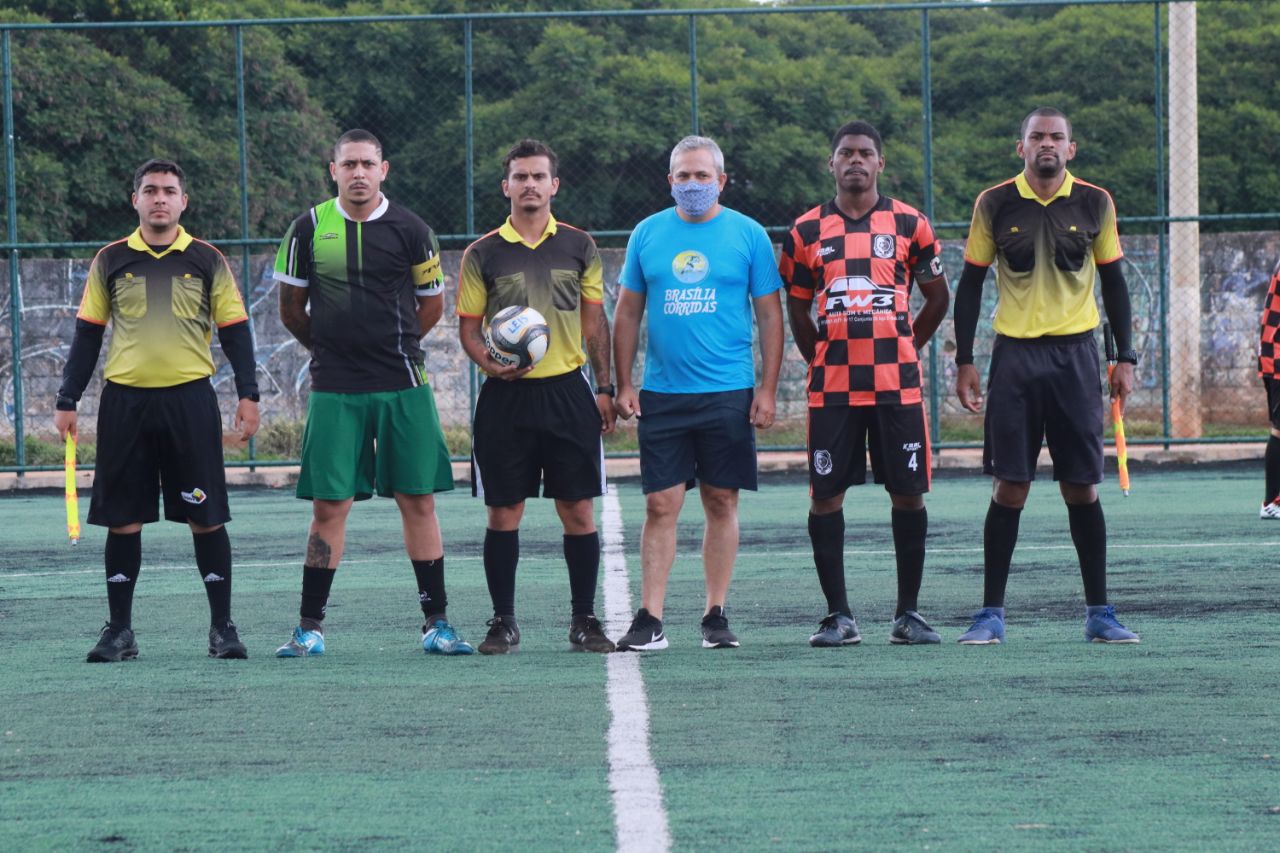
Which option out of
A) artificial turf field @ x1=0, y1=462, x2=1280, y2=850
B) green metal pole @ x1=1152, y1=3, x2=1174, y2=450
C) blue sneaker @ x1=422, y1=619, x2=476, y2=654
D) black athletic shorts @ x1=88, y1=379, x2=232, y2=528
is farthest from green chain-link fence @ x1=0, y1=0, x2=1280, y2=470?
blue sneaker @ x1=422, y1=619, x2=476, y2=654

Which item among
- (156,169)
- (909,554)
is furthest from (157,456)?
(909,554)

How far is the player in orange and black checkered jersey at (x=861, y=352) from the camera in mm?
7125

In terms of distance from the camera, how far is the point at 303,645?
7230 mm

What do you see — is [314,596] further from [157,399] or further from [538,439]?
[538,439]

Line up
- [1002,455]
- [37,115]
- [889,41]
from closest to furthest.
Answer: [1002,455] < [37,115] < [889,41]

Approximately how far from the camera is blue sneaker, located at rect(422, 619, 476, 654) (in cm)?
724

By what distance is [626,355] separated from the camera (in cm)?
735

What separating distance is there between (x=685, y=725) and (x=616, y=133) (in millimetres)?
19575

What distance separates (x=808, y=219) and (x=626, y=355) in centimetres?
86

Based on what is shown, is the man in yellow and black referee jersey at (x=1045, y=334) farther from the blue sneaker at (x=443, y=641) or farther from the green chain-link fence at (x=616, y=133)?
the green chain-link fence at (x=616, y=133)

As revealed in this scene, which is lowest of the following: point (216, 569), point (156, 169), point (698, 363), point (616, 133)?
point (216, 569)

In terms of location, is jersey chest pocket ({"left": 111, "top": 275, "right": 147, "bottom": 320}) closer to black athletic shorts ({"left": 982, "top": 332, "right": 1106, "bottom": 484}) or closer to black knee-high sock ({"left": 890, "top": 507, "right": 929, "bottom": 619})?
black knee-high sock ({"left": 890, "top": 507, "right": 929, "bottom": 619})

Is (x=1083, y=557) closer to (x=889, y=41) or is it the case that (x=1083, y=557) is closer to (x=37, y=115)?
(x=37, y=115)

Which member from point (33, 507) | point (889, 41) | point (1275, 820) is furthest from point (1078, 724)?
point (889, 41)
